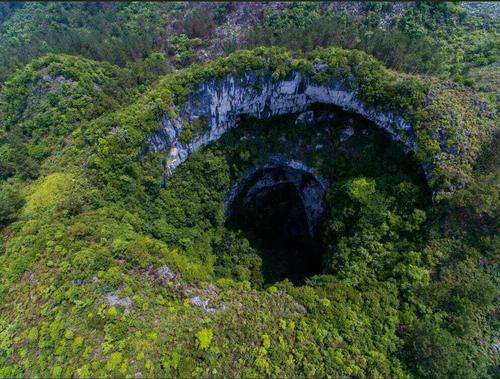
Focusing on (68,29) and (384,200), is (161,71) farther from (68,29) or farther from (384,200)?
(384,200)

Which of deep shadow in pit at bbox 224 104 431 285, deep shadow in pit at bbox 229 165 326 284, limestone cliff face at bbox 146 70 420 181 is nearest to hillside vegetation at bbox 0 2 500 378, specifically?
deep shadow in pit at bbox 224 104 431 285

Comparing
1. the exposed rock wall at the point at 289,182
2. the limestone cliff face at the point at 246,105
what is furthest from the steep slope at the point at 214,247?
the exposed rock wall at the point at 289,182

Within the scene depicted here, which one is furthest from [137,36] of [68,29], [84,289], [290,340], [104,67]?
[290,340]

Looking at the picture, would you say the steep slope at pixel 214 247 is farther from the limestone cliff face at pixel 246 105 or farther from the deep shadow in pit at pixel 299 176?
the limestone cliff face at pixel 246 105

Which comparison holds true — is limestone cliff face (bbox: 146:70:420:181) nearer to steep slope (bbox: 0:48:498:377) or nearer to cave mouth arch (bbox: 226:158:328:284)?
steep slope (bbox: 0:48:498:377)

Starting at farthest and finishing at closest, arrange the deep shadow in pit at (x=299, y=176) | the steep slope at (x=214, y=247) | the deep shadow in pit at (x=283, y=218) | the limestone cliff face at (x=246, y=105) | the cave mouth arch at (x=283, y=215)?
the deep shadow in pit at (x=283, y=218) < the cave mouth arch at (x=283, y=215) < the deep shadow in pit at (x=299, y=176) < the limestone cliff face at (x=246, y=105) < the steep slope at (x=214, y=247)

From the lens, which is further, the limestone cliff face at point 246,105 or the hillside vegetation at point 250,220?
the limestone cliff face at point 246,105

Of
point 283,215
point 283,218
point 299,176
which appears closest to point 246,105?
point 299,176
